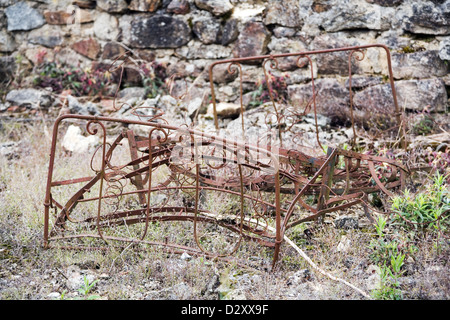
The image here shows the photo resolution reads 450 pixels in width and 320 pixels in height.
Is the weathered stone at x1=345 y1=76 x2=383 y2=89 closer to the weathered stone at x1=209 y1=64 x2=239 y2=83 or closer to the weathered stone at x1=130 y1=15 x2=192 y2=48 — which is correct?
the weathered stone at x1=209 y1=64 x2=239 y2=83

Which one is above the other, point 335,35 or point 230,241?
point 335,35

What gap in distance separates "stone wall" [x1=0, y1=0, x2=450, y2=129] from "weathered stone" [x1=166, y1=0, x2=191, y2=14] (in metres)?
0.01

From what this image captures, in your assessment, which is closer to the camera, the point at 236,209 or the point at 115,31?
the point at 236,209

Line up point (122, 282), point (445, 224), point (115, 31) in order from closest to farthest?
point (122, 282) → point (445, 224) → point (115, 31)

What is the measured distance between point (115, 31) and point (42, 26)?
Answer: 98 centimetres

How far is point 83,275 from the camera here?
2.47 meters

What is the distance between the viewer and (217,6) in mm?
4918

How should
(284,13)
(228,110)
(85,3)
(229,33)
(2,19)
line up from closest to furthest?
(284,13) → (228,110) → (229,33) → (85,3) → (2,19)

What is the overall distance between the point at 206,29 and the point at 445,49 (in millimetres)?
2453

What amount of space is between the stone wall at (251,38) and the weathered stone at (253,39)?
11 millimetres

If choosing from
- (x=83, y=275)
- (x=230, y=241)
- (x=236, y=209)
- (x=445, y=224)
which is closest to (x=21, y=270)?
(x=83, y=275)

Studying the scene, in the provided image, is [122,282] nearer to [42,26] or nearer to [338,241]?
[338,241]

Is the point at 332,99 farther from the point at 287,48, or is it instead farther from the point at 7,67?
the point at 7,67

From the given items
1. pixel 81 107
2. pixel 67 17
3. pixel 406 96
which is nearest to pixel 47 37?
pixel 67 17
